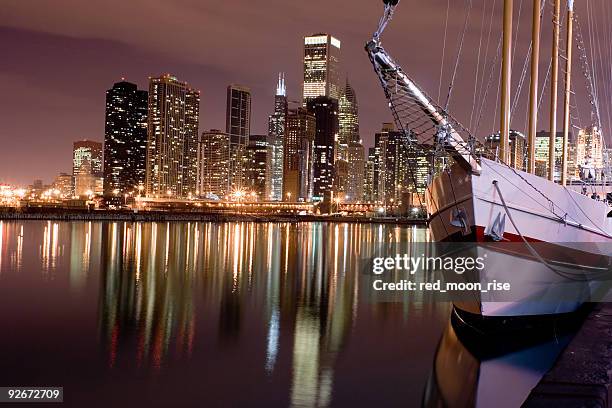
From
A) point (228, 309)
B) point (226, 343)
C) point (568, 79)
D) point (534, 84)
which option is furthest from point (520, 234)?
point (568, 79)

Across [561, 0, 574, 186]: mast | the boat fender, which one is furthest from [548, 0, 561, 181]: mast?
the boat fender

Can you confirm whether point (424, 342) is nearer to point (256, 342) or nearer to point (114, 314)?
point (256, 342)

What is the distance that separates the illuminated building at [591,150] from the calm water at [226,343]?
873cm

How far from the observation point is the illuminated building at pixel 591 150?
83.9 ft

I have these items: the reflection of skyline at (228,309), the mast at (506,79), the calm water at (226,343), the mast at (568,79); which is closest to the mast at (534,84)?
the mast at (506,79)

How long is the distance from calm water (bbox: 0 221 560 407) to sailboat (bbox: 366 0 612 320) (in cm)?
148

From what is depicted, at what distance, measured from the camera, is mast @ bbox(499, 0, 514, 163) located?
646 inches

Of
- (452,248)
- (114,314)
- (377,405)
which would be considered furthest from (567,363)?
(114,314)

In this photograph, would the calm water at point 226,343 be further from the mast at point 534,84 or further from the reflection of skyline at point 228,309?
the mast at point 534,84

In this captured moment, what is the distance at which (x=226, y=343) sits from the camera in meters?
17.1

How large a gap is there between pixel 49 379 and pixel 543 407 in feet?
32.9

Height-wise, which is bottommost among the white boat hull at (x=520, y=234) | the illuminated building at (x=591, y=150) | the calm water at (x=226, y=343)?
the calm water at (x=226, y=343)

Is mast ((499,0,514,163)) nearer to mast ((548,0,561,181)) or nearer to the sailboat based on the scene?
the sailboat

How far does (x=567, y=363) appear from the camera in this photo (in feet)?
32.6
